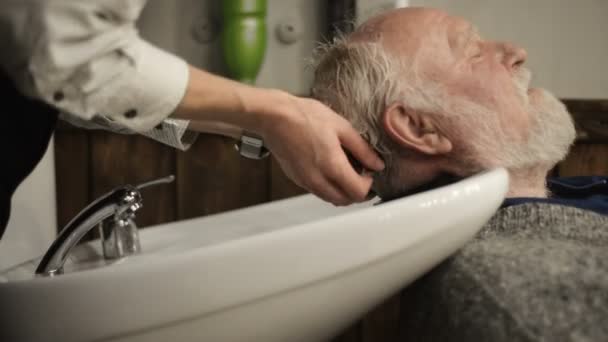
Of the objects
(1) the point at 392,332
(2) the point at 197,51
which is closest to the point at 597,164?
(1) the point at 392,332

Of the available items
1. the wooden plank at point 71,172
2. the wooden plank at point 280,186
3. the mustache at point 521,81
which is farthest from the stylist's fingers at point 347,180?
the wooden plank at point 71,172

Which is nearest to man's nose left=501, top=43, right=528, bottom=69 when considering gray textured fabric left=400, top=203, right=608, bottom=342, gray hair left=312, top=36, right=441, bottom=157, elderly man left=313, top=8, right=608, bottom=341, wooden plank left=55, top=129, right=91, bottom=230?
elderly man left=313, top=8, right=608, bottom=341

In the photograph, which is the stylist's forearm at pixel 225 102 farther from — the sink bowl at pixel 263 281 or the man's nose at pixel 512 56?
the man's nose at pixel 512 56

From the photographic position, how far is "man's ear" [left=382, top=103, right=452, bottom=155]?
0.94 meters

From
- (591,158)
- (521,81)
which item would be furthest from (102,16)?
(591,158)

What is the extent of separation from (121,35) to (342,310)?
368 mm

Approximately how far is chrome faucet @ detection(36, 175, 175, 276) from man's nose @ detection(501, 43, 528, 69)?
60cm

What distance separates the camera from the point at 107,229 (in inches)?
41.0

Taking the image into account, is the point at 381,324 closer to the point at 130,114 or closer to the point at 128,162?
the point at 128,162

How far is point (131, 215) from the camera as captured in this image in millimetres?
1030

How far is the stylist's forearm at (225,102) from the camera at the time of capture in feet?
2.17

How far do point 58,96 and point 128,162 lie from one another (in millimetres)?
878

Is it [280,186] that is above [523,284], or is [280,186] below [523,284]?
below

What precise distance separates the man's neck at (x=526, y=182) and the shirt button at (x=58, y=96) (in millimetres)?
657
